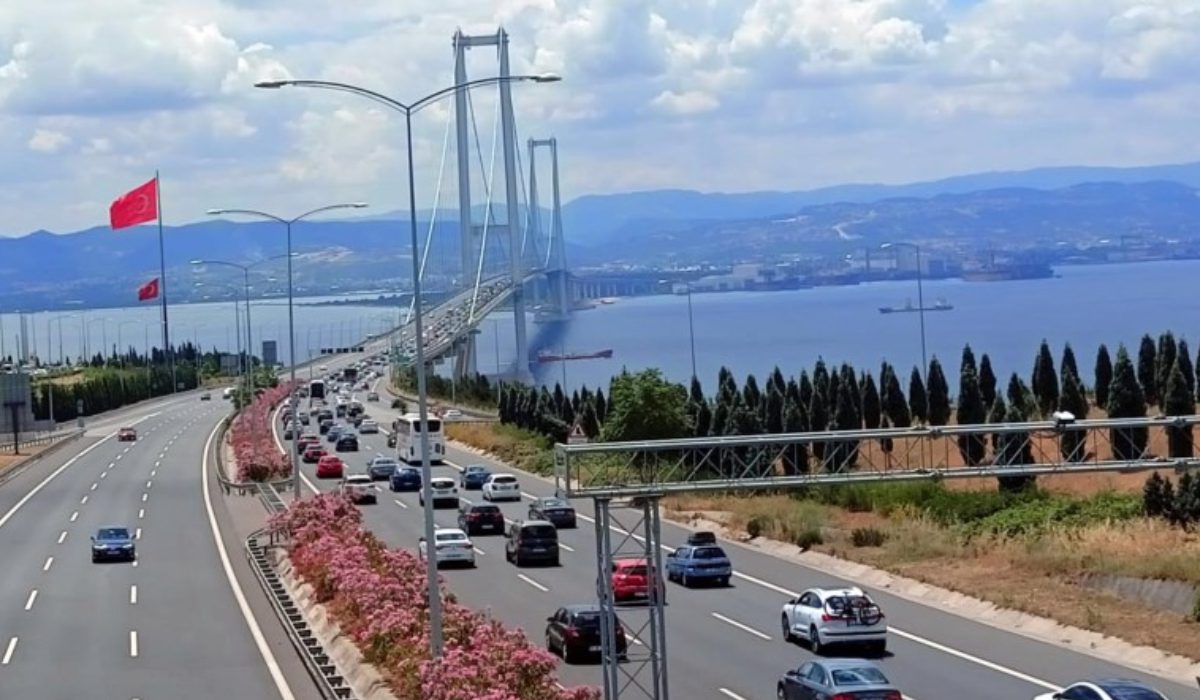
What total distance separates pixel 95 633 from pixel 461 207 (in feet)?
307

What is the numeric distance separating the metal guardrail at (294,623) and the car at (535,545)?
18.1 feet

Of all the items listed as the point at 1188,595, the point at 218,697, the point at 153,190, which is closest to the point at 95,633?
the point at 218,697

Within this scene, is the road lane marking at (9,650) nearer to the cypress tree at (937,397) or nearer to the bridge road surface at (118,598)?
the bridge road surface at (118,598)

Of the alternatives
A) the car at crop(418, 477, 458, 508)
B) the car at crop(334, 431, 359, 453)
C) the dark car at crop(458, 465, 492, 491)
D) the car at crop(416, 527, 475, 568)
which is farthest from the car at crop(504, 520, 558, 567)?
the car at crop(334, 431, 359, 453)

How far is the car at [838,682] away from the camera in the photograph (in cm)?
2341

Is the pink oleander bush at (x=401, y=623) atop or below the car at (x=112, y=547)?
atop

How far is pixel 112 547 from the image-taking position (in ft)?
156

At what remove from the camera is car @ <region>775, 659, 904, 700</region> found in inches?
922

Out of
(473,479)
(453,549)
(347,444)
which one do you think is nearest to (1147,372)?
(473,479)

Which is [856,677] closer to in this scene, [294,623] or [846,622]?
[846,622]

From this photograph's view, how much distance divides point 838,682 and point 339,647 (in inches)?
354

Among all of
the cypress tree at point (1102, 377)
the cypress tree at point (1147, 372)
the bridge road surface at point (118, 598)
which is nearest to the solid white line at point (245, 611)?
the bridge road surface at point (118, 598)

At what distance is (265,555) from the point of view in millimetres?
45156

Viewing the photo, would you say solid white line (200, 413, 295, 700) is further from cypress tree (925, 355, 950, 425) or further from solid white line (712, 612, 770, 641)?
cypress tree (925, 355, 950, 425)
